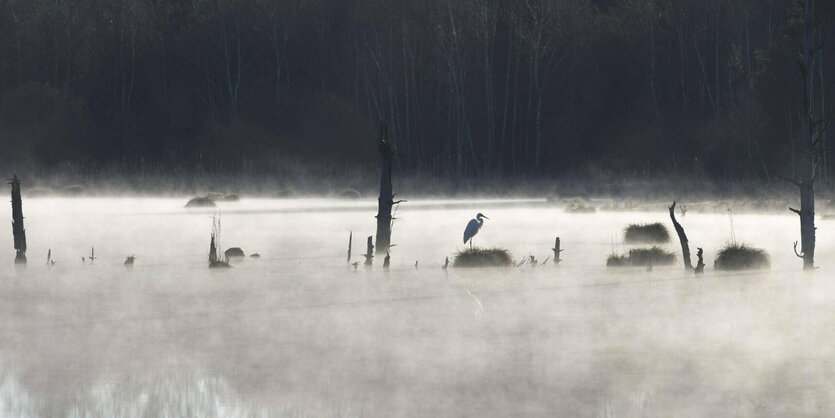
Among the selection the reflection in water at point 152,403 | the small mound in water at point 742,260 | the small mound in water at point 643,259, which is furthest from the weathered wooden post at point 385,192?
the reflection in water at point 152,403

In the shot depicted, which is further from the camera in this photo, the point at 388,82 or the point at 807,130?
the point at 388,82

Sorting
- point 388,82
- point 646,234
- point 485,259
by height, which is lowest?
point 485,259

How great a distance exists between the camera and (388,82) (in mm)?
61312

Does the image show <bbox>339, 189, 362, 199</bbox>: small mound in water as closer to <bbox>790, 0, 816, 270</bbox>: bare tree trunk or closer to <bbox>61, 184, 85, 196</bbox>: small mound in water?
<bbox>61, 184, 85, 196</bbox>: small mound in water

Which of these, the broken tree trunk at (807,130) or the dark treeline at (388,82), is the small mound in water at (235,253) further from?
the dark treeline at (388,82)

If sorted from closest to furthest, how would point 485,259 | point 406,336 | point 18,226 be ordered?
1. point 406,336
2. point 485,259
3. point 18,226

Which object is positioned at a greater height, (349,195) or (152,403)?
(349,195)

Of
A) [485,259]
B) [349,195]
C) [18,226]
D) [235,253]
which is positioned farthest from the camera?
[349,195]

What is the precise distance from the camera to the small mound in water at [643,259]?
23.9 meters

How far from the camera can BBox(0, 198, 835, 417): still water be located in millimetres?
11719

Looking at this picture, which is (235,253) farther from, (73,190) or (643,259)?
(73,190)

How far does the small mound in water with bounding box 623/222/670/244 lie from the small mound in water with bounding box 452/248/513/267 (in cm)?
600

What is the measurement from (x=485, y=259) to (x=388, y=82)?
124ft

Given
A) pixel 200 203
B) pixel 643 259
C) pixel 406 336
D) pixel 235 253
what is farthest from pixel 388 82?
pixel 406 336
